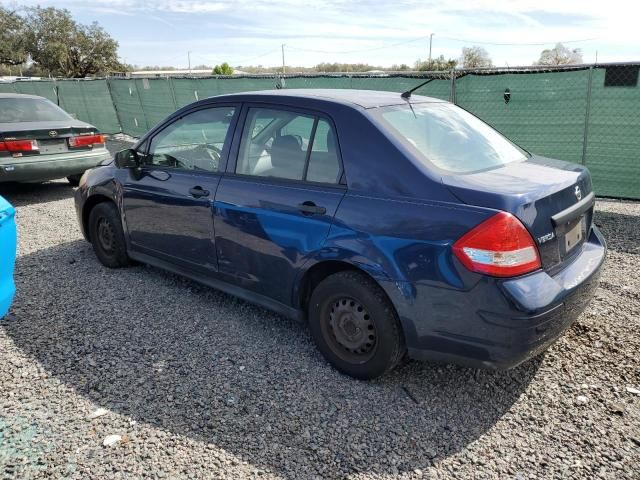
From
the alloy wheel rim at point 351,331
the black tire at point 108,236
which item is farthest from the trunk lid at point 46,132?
the alloy wheel rim at point 351,331

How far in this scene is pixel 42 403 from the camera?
2855 millimetres

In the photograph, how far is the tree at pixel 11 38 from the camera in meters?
48.6

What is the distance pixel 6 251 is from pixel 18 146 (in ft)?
16.9

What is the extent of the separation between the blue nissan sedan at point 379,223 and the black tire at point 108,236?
0.77m

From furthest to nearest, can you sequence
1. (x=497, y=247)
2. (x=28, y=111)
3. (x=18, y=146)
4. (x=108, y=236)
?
(x=28, y=111), (x=18, y=146), (x=108, y=236), (x=497, y=247)

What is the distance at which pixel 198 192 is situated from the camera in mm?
3637

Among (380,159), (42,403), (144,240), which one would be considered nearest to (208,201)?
(144,240)

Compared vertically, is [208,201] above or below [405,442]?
above

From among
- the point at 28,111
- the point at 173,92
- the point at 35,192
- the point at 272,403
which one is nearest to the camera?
the point at 272,403

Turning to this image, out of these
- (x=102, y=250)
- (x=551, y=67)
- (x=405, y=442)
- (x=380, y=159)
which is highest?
(x=551, y=67)

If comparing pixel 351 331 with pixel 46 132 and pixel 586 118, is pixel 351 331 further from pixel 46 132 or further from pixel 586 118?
pixel 46 132

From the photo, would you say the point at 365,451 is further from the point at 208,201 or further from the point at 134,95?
the point at 134,95

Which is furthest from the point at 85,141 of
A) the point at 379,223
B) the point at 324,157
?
the point at 379,223

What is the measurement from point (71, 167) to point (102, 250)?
3.62 meters
